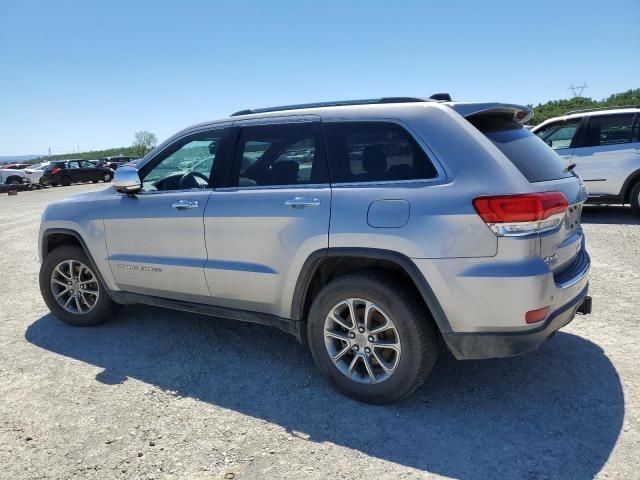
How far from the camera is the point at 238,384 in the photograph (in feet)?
11.2

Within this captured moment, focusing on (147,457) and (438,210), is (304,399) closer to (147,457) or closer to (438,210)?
(147,457)

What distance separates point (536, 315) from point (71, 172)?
32.0 m

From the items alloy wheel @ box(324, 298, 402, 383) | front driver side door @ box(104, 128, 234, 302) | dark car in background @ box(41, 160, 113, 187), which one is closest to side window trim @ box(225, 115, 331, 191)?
front driver side door @ box(104, 128, 234, 302)

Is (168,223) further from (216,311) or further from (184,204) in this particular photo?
(216,311)

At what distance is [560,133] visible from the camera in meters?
9.16

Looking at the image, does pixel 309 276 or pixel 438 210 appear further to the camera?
pixel 309 276

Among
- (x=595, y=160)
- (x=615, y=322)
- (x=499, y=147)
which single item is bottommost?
(x=615, y=322)

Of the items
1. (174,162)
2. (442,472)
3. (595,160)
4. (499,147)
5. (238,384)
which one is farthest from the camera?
(595,160)

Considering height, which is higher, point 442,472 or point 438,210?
point 438,210

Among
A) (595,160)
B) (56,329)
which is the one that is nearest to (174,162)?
(56,329)

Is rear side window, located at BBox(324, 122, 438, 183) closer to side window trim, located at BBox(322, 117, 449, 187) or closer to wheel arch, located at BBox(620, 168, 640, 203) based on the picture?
side window trim, located at BBox(322, 117, 449, 187)

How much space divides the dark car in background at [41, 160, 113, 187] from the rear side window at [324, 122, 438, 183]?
3067 cm

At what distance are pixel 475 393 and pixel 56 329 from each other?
12.3 ft

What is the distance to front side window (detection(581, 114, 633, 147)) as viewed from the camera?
8.48 metres
